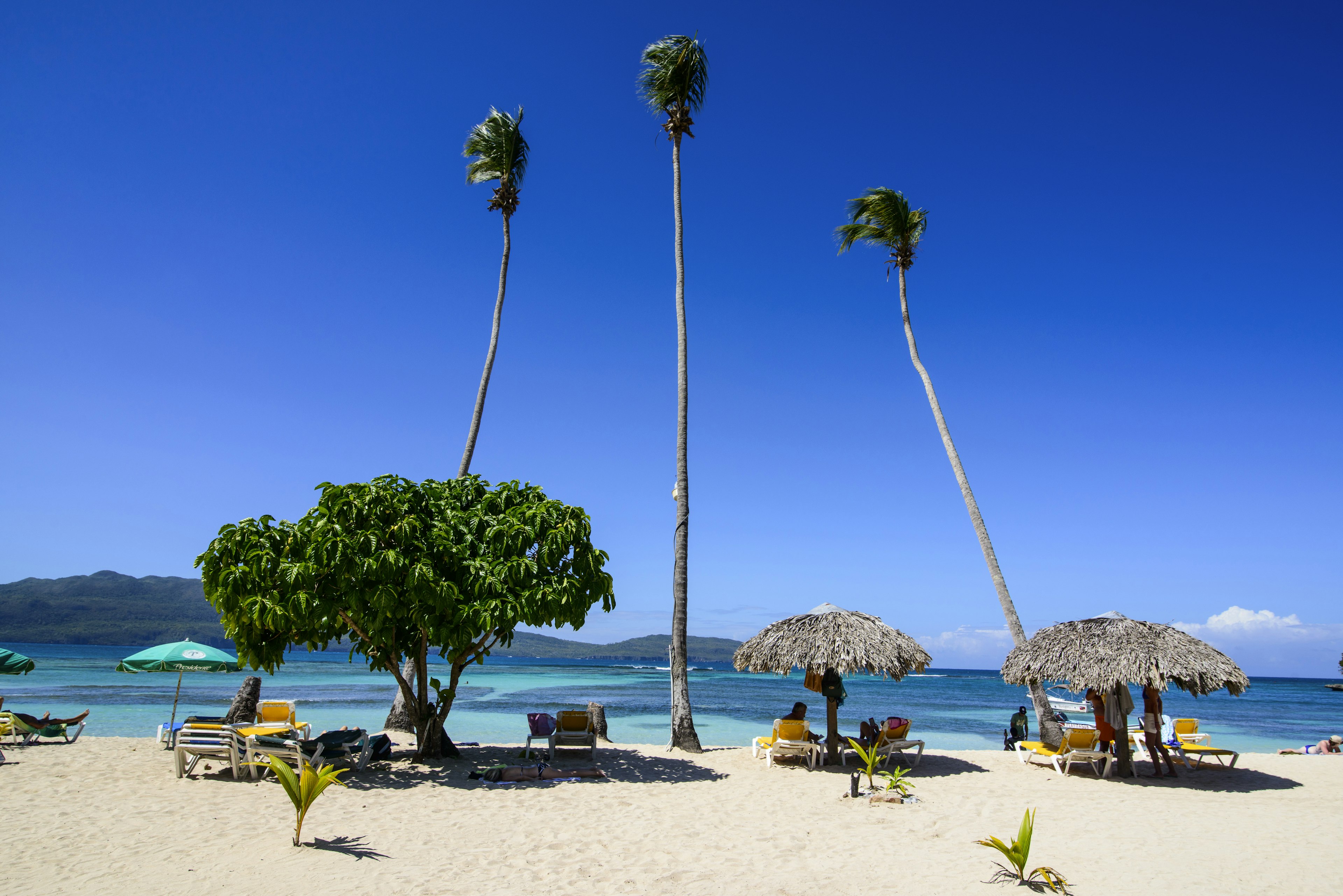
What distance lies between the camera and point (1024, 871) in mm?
6090

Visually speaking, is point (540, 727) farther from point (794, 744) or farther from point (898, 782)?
point (898, 782)

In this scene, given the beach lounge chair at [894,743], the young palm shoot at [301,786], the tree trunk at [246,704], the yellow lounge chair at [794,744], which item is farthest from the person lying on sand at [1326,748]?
the tree trunk at [246,704]

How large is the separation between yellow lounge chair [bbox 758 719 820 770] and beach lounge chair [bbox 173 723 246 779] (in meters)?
7.83

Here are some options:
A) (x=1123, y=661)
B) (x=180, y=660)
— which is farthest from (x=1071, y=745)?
(x=180, y=660)

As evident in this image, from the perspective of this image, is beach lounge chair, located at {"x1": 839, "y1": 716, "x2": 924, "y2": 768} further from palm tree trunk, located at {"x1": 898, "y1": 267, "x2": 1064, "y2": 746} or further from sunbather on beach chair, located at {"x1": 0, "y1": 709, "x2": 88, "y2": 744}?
sunbather on beach chair, located at {"x1": 0, "y1": 709, "x2": 88, "y2": 744}

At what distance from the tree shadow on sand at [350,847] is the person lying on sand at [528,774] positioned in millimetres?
3101

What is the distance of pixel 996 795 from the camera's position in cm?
976

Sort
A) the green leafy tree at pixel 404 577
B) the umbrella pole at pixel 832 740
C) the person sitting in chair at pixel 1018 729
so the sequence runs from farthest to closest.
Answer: the person sitting in chair at pixel 1018 729 < the umbrella pole at pixel 832 740 < the green leafy tree at pixel 404 577

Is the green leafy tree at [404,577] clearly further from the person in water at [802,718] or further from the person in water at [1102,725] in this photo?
the person in water at [1102,725]

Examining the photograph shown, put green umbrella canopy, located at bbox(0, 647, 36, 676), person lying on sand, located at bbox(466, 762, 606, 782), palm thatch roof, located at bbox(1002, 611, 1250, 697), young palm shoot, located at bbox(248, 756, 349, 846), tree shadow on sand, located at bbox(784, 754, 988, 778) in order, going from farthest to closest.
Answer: green umbrella canopy, located at bbox(0, 647, 36, 676), tree shadow on sand, located at bbox(784, 754, 988, 778), palm thatch roof, located at bbox(1002, 611, 1250, 697), person lying on sand, located at bbox(466, 762, 606, 782), young palm shoot, located at bbox(248, 756, 349, 846)

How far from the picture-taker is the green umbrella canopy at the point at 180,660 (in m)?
11.3

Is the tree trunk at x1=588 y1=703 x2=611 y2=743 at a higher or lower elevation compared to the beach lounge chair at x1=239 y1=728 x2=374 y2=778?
lower

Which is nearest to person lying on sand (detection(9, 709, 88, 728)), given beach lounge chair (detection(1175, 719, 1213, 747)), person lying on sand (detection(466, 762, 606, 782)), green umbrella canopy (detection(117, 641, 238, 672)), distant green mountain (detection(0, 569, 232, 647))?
green umbrella canopy (detection(117, 641, 238, 672))

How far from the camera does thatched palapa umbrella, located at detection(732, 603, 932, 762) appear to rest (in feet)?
37.5
